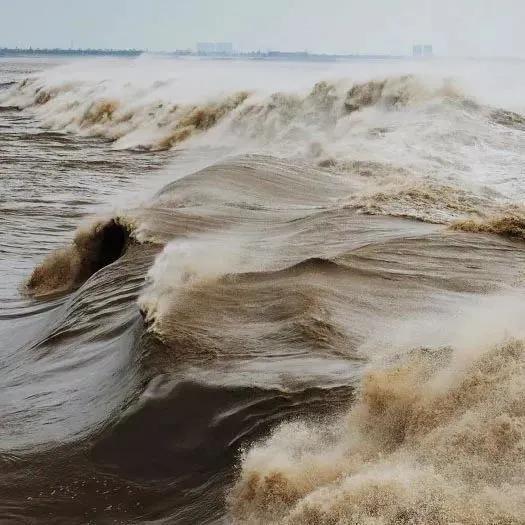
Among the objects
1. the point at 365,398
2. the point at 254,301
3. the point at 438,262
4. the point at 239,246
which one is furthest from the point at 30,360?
the point at 438,262

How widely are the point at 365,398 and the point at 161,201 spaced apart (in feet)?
17.8

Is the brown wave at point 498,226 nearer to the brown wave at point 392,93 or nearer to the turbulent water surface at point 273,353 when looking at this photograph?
the turbulent water surface at point 273,353

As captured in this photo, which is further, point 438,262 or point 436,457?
point 438,262

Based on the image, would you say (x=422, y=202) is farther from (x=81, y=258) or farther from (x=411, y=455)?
(x=411, y=455)

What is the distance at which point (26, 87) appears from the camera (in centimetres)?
4109

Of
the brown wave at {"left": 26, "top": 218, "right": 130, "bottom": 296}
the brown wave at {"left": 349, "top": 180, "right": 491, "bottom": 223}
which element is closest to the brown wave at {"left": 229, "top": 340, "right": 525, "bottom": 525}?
the brown wave at {"left": 349, "top": 180, "right": 491, "bottom": 223}

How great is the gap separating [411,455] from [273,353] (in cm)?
140

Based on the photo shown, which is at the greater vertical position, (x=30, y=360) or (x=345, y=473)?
(x=345, y=473)

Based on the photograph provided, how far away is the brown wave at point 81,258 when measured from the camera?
287 inches

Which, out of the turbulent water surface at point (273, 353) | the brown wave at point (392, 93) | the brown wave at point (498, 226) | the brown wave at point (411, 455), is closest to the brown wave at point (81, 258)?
the turbulent water surface at point (273, 353)

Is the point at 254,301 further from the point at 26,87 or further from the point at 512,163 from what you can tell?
the point at 26,87

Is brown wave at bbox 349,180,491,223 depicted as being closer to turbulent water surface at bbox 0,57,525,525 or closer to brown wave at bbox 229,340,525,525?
turbulent water surface at bbox 0,57,525,525

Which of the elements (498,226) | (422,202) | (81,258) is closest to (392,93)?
(422,202)

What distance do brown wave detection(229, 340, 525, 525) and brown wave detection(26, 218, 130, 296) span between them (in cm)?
433
